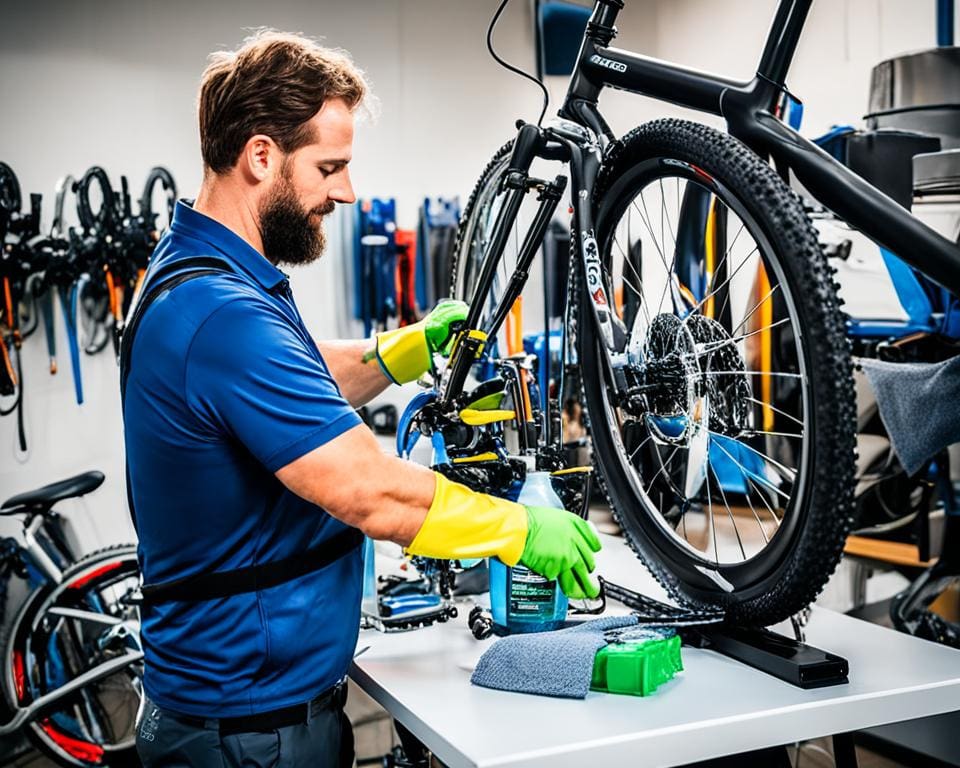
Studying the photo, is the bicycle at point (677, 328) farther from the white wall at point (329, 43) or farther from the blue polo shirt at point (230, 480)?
the white wall at point (329, 43)

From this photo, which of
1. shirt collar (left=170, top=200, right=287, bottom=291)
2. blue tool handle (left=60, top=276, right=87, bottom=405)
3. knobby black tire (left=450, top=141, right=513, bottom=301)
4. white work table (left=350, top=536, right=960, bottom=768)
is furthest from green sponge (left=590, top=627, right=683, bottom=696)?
blue tool handle (left=60, top=276, right=87, bottom=405)

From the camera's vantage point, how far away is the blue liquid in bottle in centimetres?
149

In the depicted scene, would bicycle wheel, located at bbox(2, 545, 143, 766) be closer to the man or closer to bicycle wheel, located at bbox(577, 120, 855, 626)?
the man

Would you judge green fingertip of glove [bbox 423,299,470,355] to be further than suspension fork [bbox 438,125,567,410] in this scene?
Yes

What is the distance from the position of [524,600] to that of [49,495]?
2262mm

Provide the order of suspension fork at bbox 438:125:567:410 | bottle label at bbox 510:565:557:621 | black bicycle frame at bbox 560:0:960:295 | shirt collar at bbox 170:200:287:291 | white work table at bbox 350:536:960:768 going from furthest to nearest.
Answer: suspension fork at bbox 438:125:567:410 → bottle label at bbox 510:565:557:621 → shirt collar at bbox 170:200:287:291 → black bicycle frame at bbox 560:0:960:295 → white work table at bbox 350:536:960:768

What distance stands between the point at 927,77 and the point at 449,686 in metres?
2.08

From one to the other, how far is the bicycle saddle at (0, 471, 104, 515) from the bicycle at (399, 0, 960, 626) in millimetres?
1855

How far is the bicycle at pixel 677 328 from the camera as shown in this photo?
119 centimetres

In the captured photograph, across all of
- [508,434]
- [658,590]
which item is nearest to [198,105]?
[508,434]

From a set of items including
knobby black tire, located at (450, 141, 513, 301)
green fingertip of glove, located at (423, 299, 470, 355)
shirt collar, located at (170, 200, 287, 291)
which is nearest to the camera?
shirt collar, located at (170, 200, 287, 291)

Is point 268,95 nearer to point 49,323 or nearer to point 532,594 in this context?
point 532,594

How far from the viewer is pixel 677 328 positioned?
147cm

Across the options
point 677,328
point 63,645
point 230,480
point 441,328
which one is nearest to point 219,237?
point 230,480
